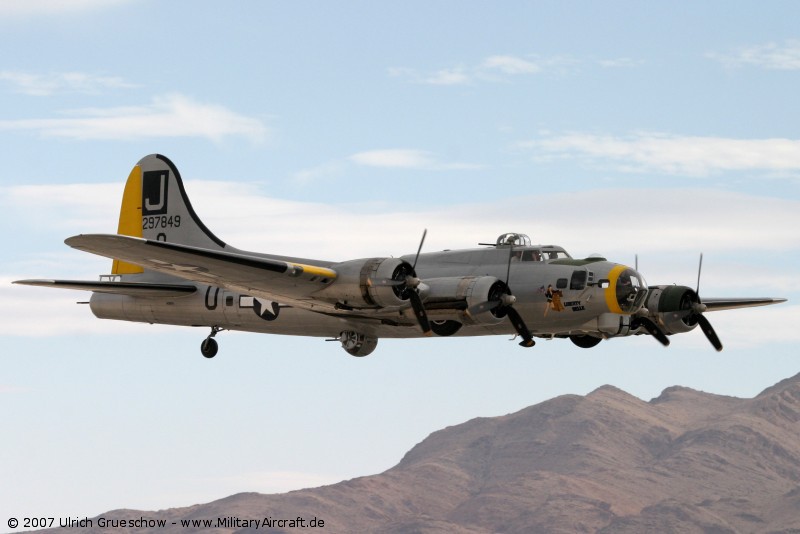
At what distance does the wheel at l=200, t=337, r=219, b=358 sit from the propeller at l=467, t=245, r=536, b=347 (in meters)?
11.9

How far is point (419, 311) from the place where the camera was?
3812cm

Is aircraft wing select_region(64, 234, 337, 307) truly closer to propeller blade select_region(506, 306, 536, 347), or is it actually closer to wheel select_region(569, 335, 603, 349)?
propeller blade select_region(506, 306, 536, 347)

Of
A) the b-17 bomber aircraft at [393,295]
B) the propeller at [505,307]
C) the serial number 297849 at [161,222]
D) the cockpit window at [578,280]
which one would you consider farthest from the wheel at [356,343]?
the serial number 297849 at [161,222]

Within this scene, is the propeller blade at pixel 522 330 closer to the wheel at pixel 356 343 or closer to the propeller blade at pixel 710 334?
the wheel at pixel 356 343

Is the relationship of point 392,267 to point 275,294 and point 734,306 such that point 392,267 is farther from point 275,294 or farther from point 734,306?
point 734,306

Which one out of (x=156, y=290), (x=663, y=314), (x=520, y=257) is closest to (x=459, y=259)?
(x=520, y=257)

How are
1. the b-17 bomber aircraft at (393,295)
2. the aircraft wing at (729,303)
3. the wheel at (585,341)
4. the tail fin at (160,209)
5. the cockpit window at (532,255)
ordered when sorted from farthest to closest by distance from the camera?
the tail fin at (160,209) < the aircraft wing at (729,303) < the wheel at (585,341) < the cockpit window at (532,255) < the b-17 bomber aircraft at (393,295)

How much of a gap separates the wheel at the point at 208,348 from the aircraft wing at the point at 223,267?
598cm

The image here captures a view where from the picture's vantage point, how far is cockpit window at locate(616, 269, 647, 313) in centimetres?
3975

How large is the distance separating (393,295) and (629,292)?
7845 mm

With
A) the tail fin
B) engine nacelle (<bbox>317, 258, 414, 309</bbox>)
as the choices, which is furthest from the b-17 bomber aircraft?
the tail fin

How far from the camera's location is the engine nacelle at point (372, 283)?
37.6m

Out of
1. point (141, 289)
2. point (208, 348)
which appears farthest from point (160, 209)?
point (208, 348)

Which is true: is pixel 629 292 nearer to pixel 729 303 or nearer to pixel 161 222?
pixel 729 303
